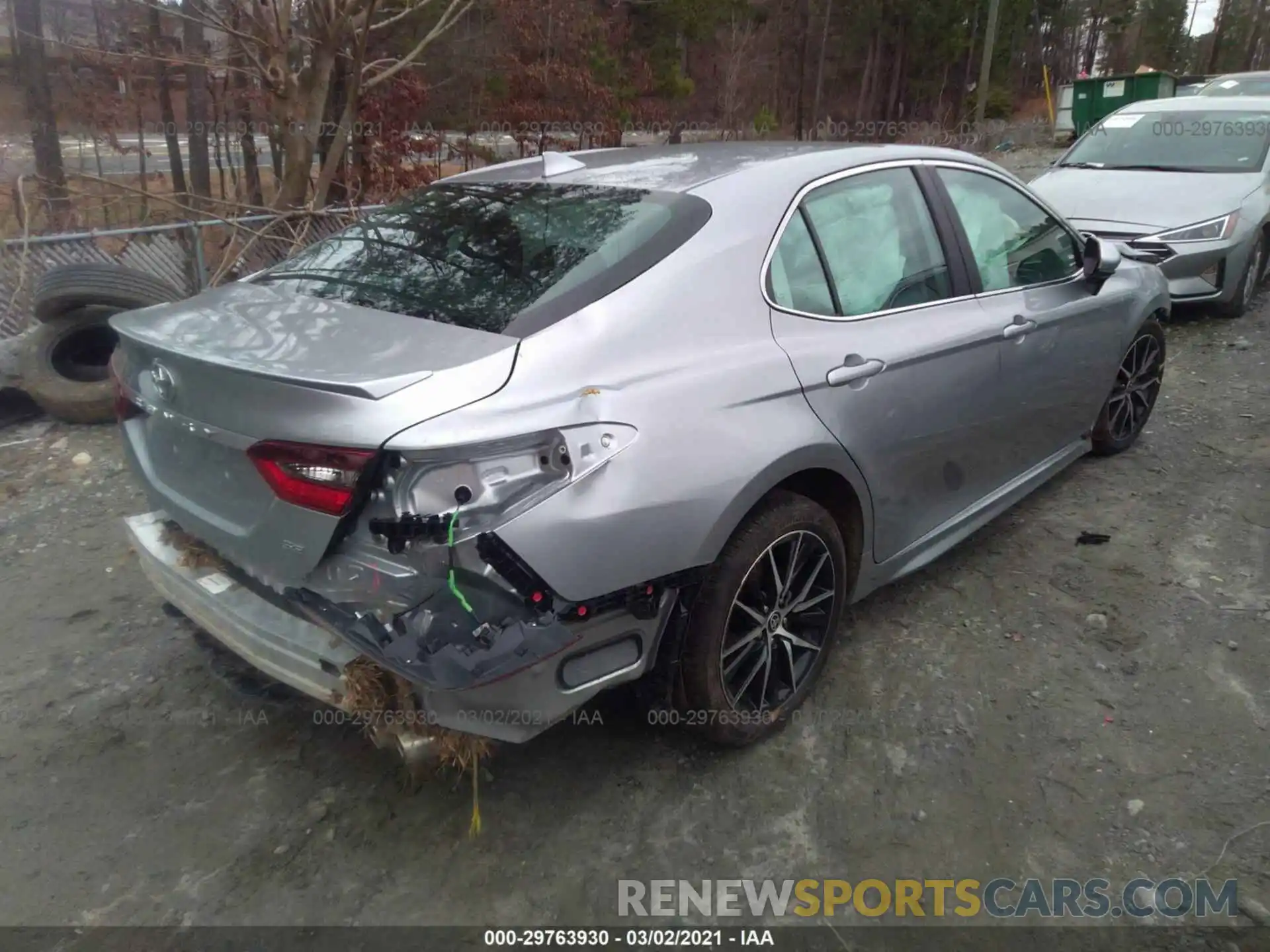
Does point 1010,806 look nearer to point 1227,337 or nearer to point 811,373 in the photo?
point 811,373

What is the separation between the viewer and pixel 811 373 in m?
2.77

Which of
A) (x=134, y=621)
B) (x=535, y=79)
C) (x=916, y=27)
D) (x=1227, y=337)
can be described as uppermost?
(x=916, y=27)

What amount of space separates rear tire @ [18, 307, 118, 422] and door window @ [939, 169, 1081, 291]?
483 cm

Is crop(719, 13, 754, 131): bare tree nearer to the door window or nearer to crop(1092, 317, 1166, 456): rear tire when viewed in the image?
crop(1092, 317, 1166, 456): rear tire

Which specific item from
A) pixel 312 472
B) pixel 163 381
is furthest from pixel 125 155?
pixel 312 472

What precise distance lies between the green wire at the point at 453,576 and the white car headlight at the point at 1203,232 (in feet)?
21.7

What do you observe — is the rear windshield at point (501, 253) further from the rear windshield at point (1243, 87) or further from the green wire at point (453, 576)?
the rear windshield at point (1243, 87)

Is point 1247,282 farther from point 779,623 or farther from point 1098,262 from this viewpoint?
point 779,623

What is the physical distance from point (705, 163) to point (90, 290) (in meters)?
4.20

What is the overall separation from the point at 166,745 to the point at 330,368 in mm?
1555

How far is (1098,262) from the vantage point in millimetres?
4203

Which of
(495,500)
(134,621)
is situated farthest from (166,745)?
(495,500)

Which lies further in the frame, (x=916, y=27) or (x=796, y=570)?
(x=916, y=27)

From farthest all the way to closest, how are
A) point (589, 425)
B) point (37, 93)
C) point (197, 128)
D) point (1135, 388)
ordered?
point (197, 128) < point (37, 93) < point (1135, 388) < point (589, 425)
